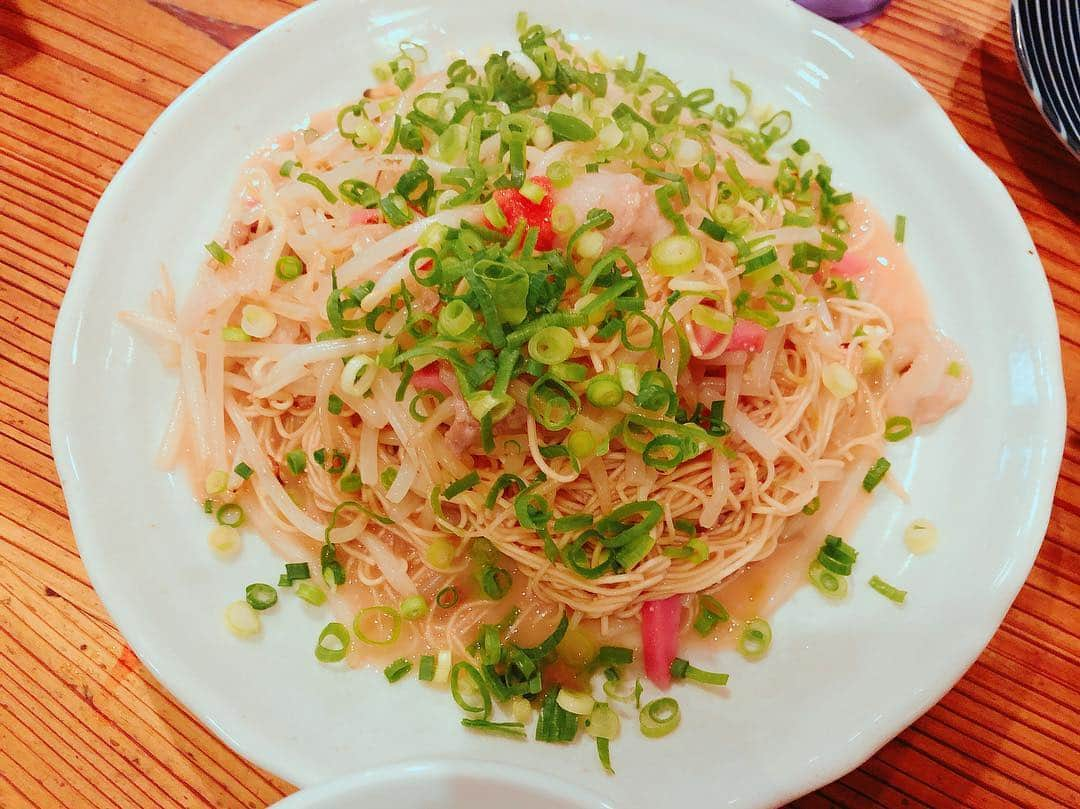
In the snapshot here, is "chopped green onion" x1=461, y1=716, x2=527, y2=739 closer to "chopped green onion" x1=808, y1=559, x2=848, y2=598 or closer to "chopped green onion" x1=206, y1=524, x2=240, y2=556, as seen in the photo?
"chopped green onion" x1=206, y1=524, x2=240, y2=556

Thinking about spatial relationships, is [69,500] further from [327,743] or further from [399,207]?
[399,207]

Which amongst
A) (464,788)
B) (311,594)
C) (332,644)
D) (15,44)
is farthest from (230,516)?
(15,44)

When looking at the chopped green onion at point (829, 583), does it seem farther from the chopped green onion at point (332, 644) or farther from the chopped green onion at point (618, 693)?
the chopped green onion at point (332, 644)

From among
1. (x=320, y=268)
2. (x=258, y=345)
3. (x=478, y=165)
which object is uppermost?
(x=478, y=165)

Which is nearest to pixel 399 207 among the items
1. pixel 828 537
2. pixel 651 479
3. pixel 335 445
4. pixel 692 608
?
pixel 335 445

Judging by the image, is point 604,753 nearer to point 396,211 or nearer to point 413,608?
point 413,608

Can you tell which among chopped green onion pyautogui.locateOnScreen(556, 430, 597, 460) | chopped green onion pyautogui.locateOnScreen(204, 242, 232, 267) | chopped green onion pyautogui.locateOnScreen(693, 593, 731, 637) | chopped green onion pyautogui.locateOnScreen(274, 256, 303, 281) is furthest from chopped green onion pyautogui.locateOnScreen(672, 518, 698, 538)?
chopped green onion pyautogui.locateOnScreen(204, 242, 232, 267)
